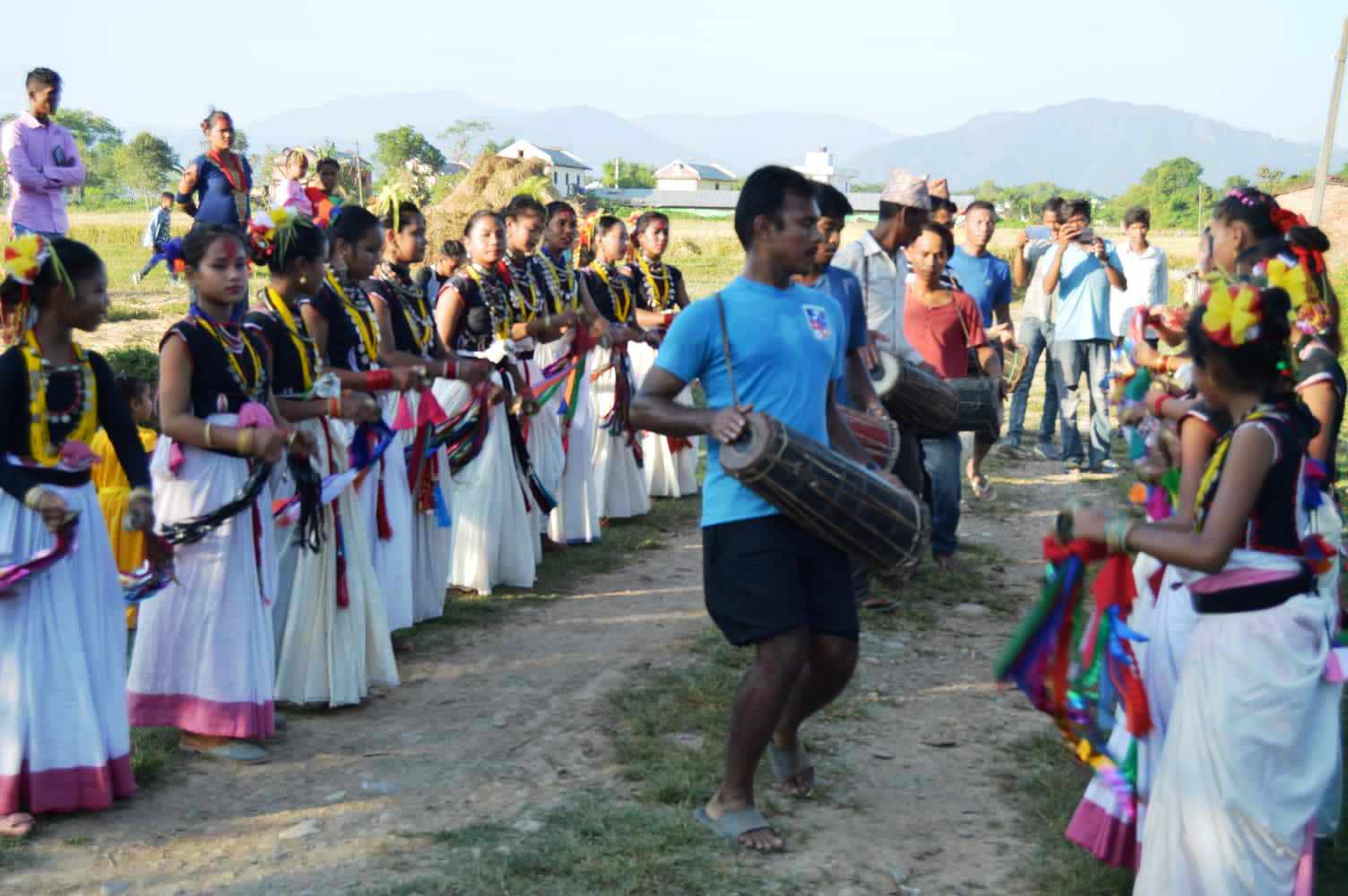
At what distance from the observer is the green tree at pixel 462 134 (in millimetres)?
55250

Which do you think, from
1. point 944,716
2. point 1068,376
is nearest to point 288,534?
point 944,716

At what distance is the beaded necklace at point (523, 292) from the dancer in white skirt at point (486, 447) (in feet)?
0.28

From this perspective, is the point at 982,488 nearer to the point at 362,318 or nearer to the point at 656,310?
the point at 656,310

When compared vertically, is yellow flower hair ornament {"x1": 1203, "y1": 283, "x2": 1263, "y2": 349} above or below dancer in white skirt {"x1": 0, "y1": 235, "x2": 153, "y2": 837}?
above

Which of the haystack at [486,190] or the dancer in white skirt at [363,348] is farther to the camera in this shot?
the haystack at [486,190]

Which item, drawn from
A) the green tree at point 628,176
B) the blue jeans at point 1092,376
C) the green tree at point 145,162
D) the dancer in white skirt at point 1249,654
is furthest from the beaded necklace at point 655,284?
the green tree at point 628,176

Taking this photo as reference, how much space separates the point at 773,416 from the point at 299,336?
2339 mm

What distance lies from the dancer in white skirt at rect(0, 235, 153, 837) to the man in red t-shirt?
16.1ft

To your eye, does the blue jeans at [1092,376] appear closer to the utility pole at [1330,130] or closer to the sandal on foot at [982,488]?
the sandal on foot at [982,488]

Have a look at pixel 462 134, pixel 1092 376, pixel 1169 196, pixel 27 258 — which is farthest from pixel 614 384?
pixel 1169 196

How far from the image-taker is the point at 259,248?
18.6 ft

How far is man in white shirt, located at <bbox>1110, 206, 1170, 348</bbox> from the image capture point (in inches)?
489

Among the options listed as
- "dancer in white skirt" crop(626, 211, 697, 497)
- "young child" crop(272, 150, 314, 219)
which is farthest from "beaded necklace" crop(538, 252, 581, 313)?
A: "young child" crop(272, 150, 314, 219)

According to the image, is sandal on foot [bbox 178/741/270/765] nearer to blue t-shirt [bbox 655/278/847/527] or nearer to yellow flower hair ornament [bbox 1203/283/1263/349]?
blue t-shirt [bbox 655/278/847/527]
